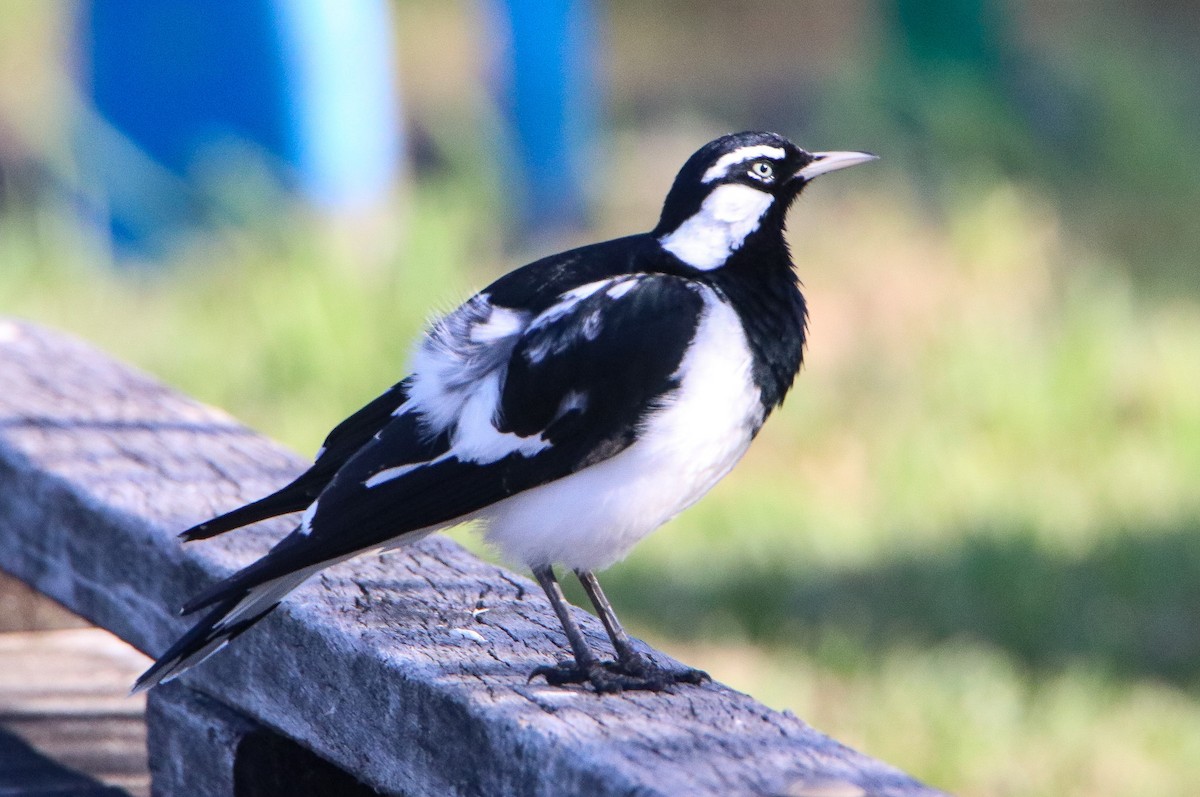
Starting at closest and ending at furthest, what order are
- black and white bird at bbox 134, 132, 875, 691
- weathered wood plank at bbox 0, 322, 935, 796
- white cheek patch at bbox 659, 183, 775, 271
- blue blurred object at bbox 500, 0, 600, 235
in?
weathered wood plank at bbox 0, 322, 935, 796 < black and white bird at bbox 134, 132, 875, 691 < white cheek patch at bbox 659, 183, 775, 271 < blue blurred object at bbox 500, 0, 600, 235

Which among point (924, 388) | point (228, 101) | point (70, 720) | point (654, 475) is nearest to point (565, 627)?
point (654, 475)

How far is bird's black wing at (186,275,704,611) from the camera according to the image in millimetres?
2023

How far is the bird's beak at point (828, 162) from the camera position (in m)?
2.35

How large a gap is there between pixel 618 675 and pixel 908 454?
3.02 m

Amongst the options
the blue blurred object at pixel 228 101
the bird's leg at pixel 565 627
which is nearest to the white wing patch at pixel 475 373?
the bird's leg at pixel 565 627

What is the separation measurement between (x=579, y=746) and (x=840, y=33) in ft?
37.0

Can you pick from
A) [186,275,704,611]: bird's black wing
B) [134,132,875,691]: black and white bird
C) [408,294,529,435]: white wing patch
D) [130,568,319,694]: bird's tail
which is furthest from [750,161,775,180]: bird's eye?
[130,568,319,694]: bird's tail

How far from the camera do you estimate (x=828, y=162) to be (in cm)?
239

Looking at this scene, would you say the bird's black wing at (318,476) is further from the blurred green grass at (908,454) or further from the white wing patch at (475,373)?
the blurred green grass at (908,454)

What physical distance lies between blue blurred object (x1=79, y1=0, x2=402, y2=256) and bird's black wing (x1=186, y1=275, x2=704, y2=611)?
4.54 m

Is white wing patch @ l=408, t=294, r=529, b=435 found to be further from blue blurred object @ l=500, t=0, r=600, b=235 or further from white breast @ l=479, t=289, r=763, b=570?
blue blurred object @ l=500, t=0, r=600, b=235

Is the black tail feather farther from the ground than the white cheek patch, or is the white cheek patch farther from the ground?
the white cheek patch

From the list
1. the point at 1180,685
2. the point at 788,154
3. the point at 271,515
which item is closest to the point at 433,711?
the point at 271,515

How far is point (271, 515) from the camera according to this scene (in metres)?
2.00
